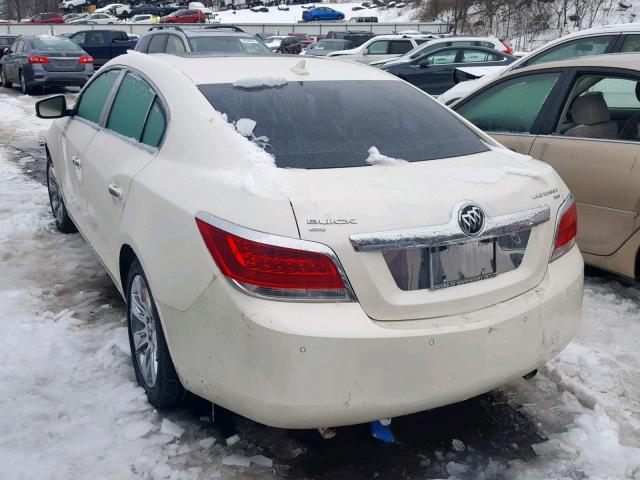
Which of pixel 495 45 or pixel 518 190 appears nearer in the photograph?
pixel 518 190

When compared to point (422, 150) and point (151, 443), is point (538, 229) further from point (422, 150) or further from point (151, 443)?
point (151, 443)

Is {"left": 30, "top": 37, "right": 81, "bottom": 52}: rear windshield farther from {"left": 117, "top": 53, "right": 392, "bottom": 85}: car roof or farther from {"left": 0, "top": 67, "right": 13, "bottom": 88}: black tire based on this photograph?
{"left": 117, "top": 53, "right": 392, "bottom": 85}: car roof

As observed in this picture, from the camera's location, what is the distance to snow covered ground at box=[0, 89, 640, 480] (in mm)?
2715

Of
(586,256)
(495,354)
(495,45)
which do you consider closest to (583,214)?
(586,256)

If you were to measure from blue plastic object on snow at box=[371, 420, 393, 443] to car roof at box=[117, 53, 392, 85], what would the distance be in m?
1.71

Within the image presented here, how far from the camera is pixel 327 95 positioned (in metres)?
3.35

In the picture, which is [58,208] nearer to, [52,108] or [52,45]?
[52,108]

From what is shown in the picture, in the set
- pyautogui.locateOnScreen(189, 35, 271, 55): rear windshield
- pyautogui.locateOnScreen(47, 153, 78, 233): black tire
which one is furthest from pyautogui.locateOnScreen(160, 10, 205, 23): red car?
pyautogui.locateOnScreen(47, 153, 78, 233): black tire

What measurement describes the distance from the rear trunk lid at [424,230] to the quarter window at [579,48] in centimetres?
487

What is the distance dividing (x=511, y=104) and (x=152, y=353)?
133 inches

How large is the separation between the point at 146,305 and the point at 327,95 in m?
1.32

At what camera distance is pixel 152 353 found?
3076 millimetres

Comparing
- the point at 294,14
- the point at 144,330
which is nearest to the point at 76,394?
→ the point at 144,330

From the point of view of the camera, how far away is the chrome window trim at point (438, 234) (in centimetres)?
234
